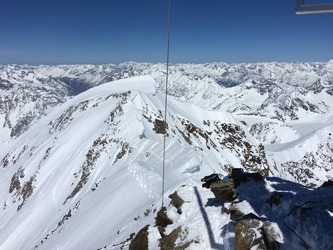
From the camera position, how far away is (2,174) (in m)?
66.0

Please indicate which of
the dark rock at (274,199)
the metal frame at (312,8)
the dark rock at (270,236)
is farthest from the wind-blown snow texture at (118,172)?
the metal frame at (312,8)

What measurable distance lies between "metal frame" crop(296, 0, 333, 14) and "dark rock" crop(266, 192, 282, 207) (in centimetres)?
810

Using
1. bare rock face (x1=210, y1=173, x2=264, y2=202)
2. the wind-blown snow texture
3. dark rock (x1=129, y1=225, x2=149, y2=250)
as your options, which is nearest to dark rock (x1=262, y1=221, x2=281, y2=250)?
the wind-blown snow texture

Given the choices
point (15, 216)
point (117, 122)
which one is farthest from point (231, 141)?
point (15, 216)

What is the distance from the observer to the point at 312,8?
19.9 ft

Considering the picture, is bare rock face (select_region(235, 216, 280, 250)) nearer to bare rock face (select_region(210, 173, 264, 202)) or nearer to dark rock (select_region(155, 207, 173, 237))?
bare rock face (select_region(210, 173, 264, 202))

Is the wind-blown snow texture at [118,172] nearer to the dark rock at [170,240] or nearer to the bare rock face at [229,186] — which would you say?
the dark rock at [170,240]

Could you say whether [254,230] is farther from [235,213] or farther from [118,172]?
[118,172]

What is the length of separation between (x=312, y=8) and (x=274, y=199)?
8.28 meters

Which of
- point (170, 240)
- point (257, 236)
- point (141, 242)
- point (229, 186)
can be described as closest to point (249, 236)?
point (257, 236)

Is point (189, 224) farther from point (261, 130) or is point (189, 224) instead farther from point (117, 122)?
point (261, 130)

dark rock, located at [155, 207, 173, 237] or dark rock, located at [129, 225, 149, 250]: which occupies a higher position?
dark rock, located at [155, 207, 173, 237]

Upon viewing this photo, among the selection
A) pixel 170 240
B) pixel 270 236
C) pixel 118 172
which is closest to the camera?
pixel 270 236

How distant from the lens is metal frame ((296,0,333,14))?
591cm
